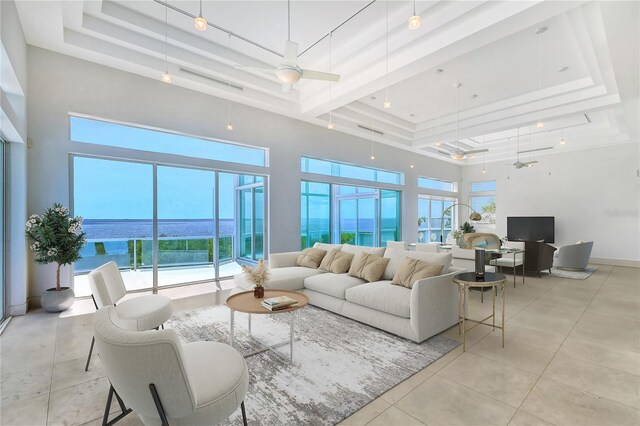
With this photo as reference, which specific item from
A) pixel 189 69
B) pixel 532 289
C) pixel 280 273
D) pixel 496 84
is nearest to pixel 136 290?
pixel 280 273

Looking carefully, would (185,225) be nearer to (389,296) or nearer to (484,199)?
(389,296)

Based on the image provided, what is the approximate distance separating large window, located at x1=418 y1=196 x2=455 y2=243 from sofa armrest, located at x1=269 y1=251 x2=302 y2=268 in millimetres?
6732

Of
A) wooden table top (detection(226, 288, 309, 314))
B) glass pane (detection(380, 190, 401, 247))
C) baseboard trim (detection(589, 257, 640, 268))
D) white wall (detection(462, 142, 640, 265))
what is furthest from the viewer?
glass pane (detection(380, 190, 401, 247))

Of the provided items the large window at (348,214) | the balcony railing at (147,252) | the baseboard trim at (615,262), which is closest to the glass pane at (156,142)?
the balcony railing at (147,252)

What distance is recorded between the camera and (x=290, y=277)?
15.0ft

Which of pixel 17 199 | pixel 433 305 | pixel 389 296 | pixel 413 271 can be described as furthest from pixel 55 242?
pixel 433 305

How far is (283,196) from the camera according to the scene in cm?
695

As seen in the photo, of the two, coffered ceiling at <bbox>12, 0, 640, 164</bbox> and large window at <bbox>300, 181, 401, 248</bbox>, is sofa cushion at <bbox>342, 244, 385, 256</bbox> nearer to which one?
large window at <bbox>300, 181, 401, 248</bbox>

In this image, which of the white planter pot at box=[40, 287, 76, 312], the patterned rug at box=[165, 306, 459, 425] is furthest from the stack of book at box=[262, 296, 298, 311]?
the white planter pot at box=[40, 287, 76, 312]

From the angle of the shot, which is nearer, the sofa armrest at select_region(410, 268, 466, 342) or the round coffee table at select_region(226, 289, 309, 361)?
the round coffee table at select_region(226, 289, 309, 361)

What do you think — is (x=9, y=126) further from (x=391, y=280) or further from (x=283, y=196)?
(x=391, y=280)

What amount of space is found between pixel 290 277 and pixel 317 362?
1863mm

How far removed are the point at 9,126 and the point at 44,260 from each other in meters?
1.70

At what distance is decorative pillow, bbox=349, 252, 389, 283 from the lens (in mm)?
4211
